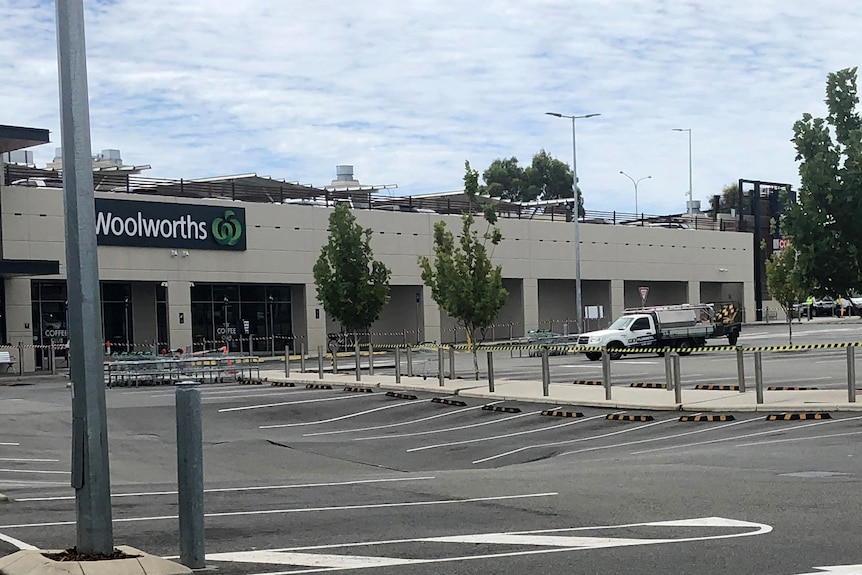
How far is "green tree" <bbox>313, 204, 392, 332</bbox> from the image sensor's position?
42.2 meters

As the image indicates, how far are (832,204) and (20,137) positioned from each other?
1216 inches

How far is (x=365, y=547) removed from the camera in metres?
8.71

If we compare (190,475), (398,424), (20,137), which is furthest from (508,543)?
(20,137)

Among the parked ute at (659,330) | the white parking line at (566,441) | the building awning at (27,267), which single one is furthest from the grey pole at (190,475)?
the building awning at (27,267)

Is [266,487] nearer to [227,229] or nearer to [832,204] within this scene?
[832,204]

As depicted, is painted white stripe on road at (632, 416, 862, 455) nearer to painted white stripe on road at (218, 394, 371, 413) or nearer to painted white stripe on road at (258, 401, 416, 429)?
painted white stripe on road at (258, 401, 416, 429)

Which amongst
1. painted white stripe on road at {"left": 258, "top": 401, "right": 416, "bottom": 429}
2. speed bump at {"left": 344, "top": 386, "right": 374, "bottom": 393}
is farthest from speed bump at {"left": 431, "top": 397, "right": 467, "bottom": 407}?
speed bump at {"left": 344, "top": 386, "right": 374, "bottom": 393}

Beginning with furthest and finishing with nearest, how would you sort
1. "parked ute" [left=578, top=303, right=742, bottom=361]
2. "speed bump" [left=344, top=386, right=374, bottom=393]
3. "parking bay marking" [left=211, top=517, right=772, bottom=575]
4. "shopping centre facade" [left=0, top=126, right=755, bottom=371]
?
"shopping centre facade" [left=0, top=126, right=755, bottom=371] → "parked ute" [left=578, top=303, right=742, bottom=361] → "speed bump" [left=344, top=386, right=374, bottom=393] → "parking bay marking" [left=211, top=517, right=772, bottom=575]

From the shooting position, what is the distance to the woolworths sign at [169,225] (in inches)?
1957

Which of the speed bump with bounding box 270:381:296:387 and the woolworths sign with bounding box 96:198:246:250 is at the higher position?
the woolworths sign with bounding box 96:198:246:250

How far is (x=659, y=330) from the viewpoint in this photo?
157ft

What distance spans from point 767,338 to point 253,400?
34607 millimetres

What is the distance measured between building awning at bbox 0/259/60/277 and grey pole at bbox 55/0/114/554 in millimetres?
37696

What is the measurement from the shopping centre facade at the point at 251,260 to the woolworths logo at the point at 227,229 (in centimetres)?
6
